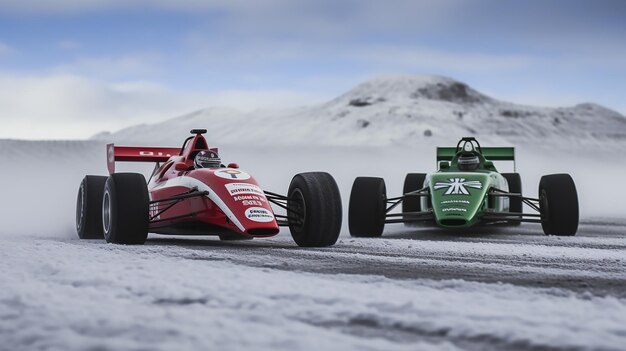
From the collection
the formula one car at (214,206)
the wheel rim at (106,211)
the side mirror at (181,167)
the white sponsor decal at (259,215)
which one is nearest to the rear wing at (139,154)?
the formula one car at (214,206)

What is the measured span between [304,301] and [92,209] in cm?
720

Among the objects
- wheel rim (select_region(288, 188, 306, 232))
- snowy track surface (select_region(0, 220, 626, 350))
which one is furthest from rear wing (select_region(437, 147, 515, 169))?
snowy track surface (select_region(0, 220, 626, 350))

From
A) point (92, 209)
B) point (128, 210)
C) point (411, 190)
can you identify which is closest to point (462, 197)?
point (411, 190)

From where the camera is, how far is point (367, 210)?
44.4 feet

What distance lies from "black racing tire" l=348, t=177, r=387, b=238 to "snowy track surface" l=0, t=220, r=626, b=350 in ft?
13.9

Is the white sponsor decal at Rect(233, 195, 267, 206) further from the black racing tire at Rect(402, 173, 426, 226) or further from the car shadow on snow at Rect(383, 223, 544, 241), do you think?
the black racing tire at Rect(402, 173, 426, 226)

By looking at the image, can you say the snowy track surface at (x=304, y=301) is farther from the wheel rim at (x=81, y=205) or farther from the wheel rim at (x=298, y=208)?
the wheel rim at (x=81, y=205)

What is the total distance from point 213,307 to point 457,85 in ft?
359

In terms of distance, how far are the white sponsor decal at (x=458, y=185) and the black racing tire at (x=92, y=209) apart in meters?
4.97

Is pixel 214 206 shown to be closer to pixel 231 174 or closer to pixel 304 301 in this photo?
pixel 231 174

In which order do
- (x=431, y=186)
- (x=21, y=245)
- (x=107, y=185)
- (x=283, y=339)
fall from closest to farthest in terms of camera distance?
(x=283, y=339) < (x=21, y=245) < (x=107, y=185) < (x=431, y=186)

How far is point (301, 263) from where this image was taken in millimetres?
8242

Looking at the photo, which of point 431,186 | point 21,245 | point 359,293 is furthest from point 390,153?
point 359,293

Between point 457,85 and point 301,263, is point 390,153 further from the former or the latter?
point 457,85
